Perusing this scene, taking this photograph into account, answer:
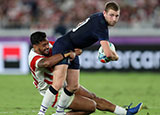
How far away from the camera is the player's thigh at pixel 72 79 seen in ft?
22.4

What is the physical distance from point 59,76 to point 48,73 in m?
0.43

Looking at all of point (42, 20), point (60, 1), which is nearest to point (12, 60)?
point (42, 20)

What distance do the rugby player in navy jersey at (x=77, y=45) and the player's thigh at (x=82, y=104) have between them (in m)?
0.10

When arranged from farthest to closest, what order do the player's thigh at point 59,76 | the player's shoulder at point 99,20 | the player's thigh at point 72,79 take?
1. the player's thigh at point 72,79
2. the player's thigh at point 59,76
3. the player's shoulder at point 99,20

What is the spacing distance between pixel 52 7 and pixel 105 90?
7.00 m

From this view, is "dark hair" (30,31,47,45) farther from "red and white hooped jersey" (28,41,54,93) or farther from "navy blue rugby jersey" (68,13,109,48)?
"navy blue rugby jersey" (68,13,109,48)

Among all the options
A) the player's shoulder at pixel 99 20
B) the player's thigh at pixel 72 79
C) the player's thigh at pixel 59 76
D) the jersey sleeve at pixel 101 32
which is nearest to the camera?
the jersey sleeve at pixel 101 32

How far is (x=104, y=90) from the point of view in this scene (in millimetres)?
11758

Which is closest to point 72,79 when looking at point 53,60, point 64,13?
point 53,60

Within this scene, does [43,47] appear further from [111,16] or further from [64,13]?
[64,13]

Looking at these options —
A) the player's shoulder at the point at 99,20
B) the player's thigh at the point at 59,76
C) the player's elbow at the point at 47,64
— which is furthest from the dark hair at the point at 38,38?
the player's shoulder at the point at 99,20

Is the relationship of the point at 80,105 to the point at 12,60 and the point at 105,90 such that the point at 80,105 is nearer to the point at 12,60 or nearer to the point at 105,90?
the point at 105,90

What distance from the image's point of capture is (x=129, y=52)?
1532cm

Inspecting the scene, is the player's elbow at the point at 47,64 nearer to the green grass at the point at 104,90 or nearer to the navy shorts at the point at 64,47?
the navy shorts at the point at 64,47
